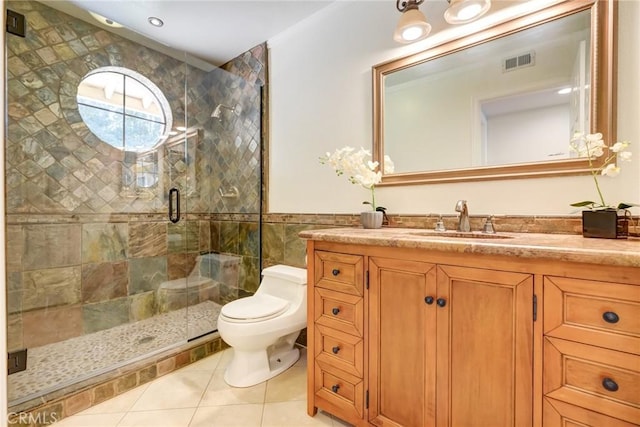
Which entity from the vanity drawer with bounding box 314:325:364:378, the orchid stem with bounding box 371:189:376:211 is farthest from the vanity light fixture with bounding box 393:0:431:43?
the vanity drawer with bounding box 314:325:364:378

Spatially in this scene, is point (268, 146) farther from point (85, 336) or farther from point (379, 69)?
point (85, 336)

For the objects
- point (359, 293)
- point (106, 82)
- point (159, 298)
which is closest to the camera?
point (359, 293)

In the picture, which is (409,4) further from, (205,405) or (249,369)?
(205,405)

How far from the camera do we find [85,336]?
7.16 ft

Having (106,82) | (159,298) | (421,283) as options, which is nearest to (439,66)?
(421,283)

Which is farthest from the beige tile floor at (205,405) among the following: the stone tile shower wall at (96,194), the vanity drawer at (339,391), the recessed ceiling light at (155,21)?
the recessed ceiling light at (155,21)

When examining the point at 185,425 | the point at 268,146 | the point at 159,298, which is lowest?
the point at 185,425

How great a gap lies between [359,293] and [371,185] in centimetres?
66

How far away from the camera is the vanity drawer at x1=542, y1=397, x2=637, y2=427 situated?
2.60ft

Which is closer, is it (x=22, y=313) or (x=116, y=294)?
(x=22, y=313)

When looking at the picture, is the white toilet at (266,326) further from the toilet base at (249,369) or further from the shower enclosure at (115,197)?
the shower enclosure at (115,197)

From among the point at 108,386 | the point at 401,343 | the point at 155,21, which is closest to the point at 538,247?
the point at 401,343

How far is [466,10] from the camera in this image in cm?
138

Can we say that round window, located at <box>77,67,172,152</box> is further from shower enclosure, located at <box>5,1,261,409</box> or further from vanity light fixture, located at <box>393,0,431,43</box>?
vanity light fixture, located at <box>393,0,431,43</box>
